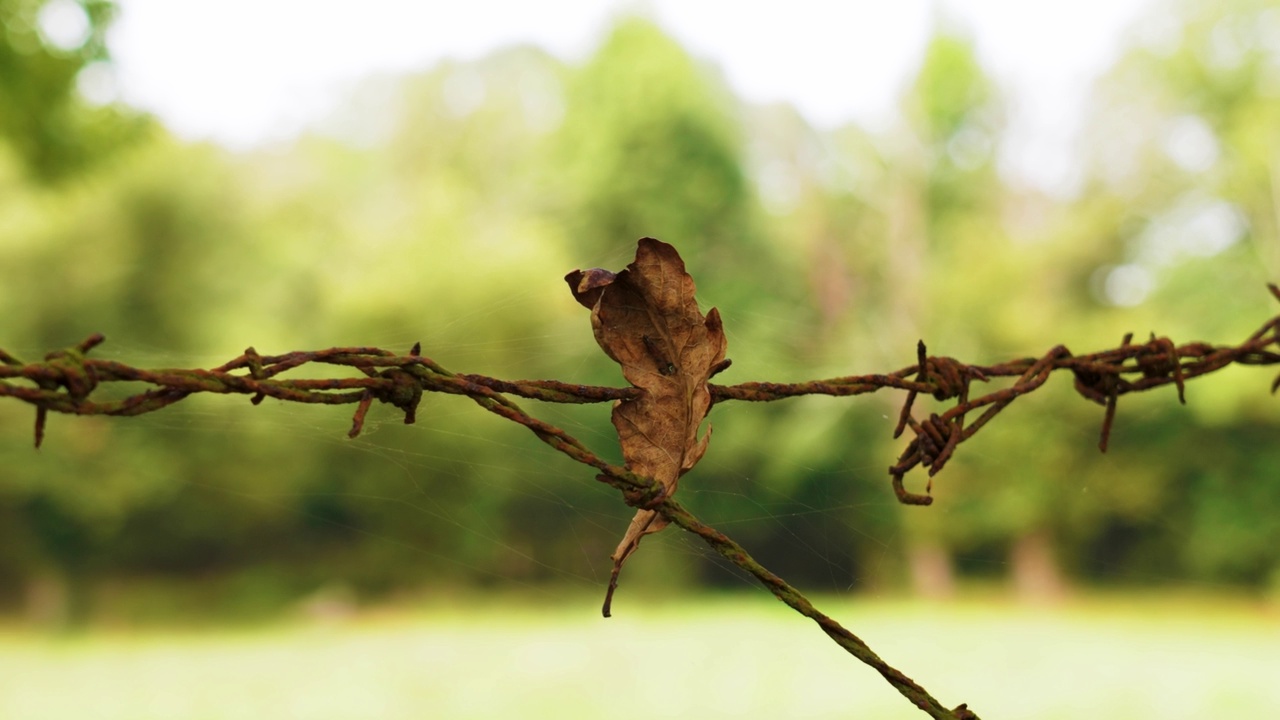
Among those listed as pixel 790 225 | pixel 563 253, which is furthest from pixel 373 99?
pixel 790 225

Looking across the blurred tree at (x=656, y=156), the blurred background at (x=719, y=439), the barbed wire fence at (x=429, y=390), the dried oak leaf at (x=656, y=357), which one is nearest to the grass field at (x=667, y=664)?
the blurred background at (x=719, y=439)

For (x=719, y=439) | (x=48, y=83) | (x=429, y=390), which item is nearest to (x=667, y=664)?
(x=719, y=439)

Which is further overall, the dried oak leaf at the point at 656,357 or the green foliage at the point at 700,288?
the green foliage at the point at 700,288

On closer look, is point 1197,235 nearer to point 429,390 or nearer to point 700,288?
point 700,288

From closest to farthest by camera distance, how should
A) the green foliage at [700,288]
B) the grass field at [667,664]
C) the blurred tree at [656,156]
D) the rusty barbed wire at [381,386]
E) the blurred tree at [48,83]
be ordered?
the rusty barbed wire at [381,386] → the blurred tree at [48,83] → the grass field at [667,664] → the green foliage at [700,288] → the blurred tree at [656,156]

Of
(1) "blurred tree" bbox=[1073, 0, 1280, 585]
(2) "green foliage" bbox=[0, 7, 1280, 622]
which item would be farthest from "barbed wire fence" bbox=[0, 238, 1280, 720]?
(1) "blurred tree" bbox=[1073, 0, 1280, 585]

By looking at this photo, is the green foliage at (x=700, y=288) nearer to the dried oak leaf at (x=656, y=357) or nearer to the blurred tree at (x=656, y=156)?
the blurred tree at (x=656, y=156)

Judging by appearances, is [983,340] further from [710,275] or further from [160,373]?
[160,373]
